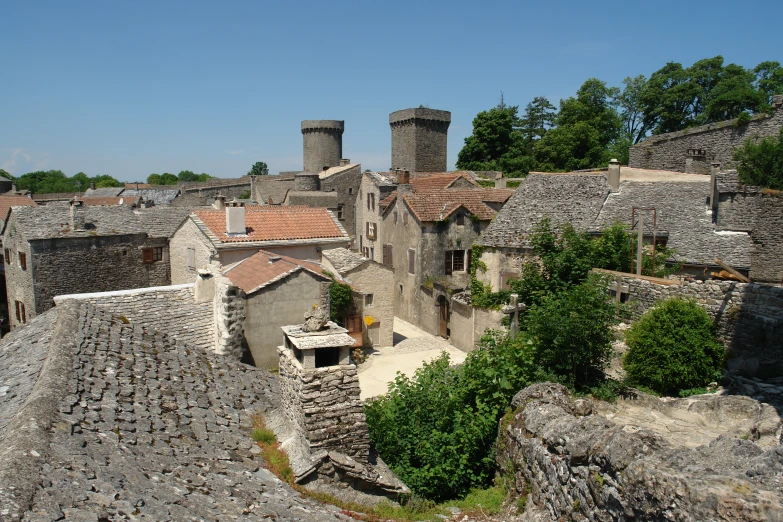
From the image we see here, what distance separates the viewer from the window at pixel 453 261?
30.1 m

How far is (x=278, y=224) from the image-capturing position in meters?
26.2

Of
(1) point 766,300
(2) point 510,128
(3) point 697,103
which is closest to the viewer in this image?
(1) point 766,300

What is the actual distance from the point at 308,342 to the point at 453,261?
885 inches

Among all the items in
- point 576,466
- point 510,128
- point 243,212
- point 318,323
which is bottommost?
point 576,466

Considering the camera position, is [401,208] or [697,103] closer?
[401,208]

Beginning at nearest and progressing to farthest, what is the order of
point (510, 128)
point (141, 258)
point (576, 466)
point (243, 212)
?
point (576, 466) < point (243, 212) < point (141, 258) < point (510, 128)

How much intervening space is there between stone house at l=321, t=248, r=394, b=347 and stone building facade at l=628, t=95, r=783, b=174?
1901 centimetres

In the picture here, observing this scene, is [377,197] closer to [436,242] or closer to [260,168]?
[436,242]

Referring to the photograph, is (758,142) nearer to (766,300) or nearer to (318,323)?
(766,300)

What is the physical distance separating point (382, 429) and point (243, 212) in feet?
52.9

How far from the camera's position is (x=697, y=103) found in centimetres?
5238

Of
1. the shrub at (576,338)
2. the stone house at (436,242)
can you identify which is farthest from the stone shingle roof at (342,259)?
the shrub at (576,338)

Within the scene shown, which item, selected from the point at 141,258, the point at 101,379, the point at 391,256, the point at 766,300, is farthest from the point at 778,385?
the point at 141,258

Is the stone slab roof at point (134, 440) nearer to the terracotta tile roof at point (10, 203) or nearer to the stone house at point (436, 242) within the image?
the stone house at point (436, 242)
